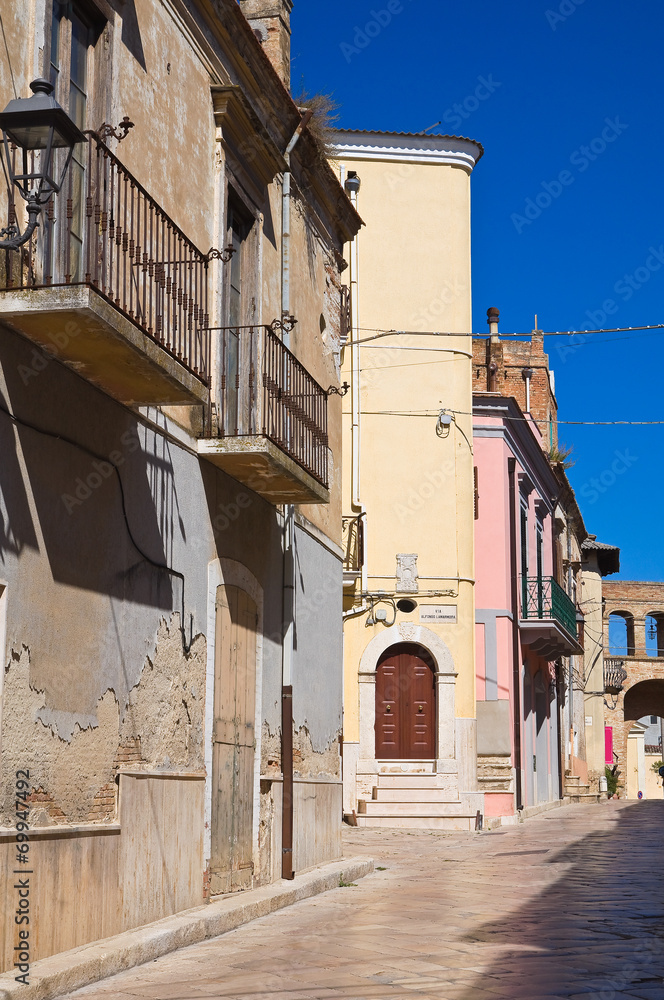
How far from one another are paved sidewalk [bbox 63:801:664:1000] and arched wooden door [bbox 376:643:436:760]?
673cm

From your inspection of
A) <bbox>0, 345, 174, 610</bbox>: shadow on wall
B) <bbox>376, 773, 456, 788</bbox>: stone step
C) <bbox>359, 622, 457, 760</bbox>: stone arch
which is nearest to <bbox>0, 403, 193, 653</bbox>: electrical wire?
<bbox>0, 345, 174, 610</bbox>: shadow on wall

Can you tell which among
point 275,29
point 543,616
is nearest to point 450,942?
point 275,29

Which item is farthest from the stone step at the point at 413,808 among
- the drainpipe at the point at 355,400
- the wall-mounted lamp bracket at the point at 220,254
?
the wall-mounted lamp bracket at the point at 220,254

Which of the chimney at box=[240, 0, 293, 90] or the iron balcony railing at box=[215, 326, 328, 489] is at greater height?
the chimney at box=[240, 0, 293, 90]

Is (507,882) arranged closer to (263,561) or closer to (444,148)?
(263,561)

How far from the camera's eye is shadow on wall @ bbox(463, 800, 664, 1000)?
20.6 feet

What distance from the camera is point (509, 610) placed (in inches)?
906

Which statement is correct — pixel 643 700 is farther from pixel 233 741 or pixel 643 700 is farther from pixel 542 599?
pixel 233 741

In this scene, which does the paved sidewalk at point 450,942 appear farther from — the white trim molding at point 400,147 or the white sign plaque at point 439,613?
the white trim molding at point 400,147

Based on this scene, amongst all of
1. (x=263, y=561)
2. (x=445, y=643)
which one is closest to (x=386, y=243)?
(x=445, y=643)

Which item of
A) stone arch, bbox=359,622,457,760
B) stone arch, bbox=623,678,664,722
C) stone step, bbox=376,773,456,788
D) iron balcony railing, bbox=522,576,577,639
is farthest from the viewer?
stone arch, bbox=623,678,664,722

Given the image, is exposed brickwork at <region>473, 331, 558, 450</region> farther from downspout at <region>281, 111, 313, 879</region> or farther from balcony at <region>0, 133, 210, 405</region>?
balcony at <region>0, 133, 210, 405</region>

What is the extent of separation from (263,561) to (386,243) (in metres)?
11.8

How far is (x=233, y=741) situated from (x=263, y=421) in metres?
2.56
